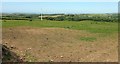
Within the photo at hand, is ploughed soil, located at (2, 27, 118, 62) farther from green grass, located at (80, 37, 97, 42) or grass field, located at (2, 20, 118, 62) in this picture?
green grass, located at (80, 37, 97, 42)

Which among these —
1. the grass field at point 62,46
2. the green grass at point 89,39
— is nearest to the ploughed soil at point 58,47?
the grass field at point 62,46

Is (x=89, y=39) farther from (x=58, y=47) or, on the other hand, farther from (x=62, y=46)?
(x=58, y=47)

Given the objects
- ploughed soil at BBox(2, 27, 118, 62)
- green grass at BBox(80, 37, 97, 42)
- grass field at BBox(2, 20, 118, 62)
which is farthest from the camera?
green grass at BBox(80, 37, 97, 42)

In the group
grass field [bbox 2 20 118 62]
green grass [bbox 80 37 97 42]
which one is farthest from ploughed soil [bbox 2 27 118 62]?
green grass [bbox 80 37 97 42]

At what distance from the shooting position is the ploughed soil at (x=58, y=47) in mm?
12633

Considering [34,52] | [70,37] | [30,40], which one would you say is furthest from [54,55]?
[70,37]

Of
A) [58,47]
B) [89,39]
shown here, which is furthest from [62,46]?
[89,39]

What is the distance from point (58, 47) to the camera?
1445 centimetres

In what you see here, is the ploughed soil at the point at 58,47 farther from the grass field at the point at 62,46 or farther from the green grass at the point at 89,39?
the green grass at the point at 89,39

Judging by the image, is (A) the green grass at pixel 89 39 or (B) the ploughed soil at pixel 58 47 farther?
(A) the green grass at pixel 89 39

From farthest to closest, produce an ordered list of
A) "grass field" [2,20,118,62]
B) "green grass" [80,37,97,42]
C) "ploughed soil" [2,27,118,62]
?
"green grass" [80,37,97,42]
"grass field" [2,20,118,62]
"ploughed soil" [2,27,118,62]

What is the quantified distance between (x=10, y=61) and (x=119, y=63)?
4.15 metres

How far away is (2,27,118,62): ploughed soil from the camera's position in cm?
1263

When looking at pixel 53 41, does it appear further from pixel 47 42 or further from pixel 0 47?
pixel 0 47
